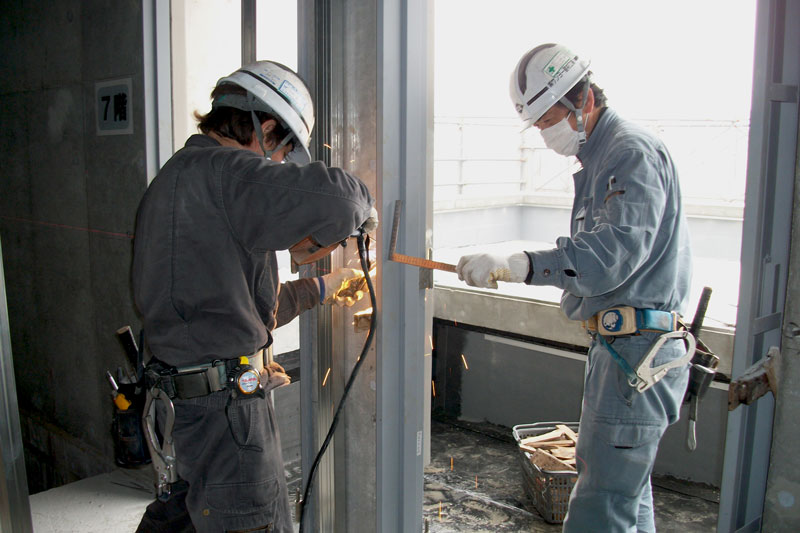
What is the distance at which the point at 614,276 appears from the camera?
73.9 inches

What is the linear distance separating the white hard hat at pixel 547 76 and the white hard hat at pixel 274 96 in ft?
2.58

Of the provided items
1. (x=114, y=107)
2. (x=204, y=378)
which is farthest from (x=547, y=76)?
(x=114, y=107)

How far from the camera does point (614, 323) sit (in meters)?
2.04

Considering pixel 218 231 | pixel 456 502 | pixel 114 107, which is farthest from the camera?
pixel 456 502

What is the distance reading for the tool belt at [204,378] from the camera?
1865 mm

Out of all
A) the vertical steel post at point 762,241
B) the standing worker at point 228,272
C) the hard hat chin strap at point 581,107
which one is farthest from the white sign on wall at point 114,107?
the vertical steel post at point 762,241

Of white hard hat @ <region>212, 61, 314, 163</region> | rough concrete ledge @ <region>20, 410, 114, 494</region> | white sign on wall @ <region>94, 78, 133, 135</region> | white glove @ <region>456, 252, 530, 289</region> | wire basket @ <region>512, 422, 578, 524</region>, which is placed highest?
white sign on wall @ <region>94, 78, 133, 135</region>

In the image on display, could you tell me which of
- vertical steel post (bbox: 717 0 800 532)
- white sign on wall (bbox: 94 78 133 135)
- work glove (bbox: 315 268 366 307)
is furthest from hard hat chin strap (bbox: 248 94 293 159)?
white sign on wall (bbox: 94 78 133 135)

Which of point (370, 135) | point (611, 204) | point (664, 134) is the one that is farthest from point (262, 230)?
point (664, 134)

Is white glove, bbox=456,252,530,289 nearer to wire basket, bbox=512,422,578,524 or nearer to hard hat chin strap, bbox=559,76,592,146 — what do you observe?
hard hat chin strap, bbox=559,76,592,146

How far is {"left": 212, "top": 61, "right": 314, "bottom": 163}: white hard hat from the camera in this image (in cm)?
190

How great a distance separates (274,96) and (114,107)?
2017 millimetres

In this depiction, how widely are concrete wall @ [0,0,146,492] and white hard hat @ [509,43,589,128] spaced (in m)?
2.10

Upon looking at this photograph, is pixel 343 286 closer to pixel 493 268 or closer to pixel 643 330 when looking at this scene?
pixel 493 268
